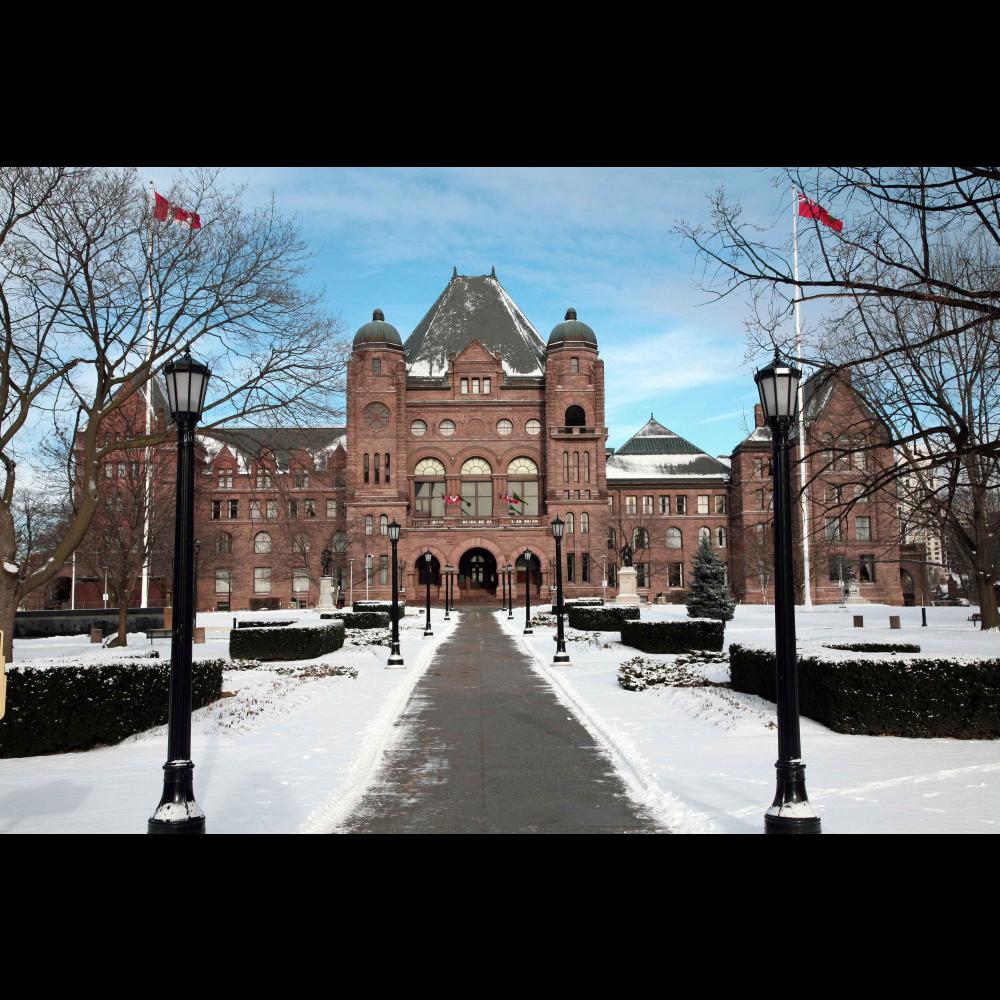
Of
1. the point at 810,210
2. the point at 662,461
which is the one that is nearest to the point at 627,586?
the point at 810,210

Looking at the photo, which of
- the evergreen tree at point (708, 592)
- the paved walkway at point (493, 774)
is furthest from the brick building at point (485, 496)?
the paved walkway at point (493, 774)

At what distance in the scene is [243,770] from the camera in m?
9.88

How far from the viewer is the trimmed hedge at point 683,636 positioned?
2359cm

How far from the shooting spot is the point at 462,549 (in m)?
64.9

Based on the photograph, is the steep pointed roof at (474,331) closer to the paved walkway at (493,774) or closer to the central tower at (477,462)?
the central tower at (477,462)

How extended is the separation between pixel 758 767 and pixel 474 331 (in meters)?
66.4

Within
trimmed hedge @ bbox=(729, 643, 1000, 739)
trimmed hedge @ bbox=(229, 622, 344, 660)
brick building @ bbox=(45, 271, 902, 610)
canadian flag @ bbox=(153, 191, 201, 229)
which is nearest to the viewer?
trimmed hedge @ bbox=(729, 643, 1000, 739)

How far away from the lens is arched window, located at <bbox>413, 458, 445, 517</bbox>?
6819cm

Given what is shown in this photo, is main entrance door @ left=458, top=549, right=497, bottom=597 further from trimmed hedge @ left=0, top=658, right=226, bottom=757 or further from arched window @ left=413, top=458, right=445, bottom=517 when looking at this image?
trimmed hedge @ left=0, top=658, right=226, bottom=757

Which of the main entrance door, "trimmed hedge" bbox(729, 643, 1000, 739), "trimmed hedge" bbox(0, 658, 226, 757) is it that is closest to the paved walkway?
"trimmed hedge" bbox(729, 643, 1000, 739)

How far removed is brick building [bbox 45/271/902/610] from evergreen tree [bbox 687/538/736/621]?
22151 mm

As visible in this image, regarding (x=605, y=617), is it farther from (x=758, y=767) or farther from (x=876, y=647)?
(x=758, y=767)
